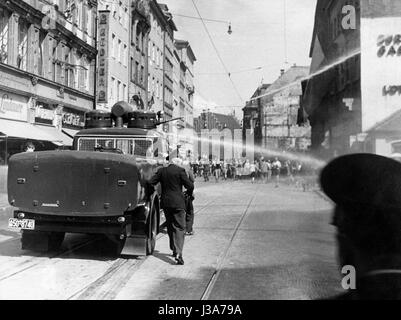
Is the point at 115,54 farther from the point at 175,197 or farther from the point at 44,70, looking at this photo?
the point at 44,70

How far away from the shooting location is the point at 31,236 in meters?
6.82

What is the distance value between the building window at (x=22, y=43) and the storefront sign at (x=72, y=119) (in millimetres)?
3153

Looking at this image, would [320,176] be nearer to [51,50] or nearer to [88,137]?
[88,137]

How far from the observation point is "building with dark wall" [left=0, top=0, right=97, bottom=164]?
57.1 feet

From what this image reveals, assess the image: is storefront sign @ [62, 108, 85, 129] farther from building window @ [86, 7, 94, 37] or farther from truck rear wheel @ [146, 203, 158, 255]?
truck rear wheel @ [146, 203, 158, 255]

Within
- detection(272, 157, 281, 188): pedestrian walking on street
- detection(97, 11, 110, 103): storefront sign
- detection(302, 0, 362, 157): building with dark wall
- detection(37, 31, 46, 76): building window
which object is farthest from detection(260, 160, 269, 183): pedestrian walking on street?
detection(302, 0, 362, 157): building with dark wall

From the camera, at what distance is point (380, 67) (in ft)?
12.6

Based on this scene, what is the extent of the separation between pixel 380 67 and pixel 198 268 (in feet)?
11.3

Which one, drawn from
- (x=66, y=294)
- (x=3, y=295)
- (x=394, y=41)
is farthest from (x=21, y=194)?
(x=394, y=41)

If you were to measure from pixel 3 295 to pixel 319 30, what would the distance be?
328 centimetres

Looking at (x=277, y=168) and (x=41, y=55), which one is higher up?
(x=41, y=55)

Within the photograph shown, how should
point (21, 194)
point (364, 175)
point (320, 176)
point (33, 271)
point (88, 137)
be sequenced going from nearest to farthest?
point (364, 175) → point (320, 176) → point (33, 271) → point (21, 194) → point (88, 137)

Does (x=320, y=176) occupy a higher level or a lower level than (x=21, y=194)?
higher

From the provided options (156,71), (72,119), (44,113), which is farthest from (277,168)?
(156,71)
